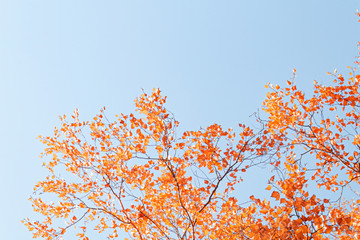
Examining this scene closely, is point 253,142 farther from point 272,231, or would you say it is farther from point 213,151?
point 272,231

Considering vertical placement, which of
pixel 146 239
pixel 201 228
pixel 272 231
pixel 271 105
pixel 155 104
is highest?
pixel 271 105

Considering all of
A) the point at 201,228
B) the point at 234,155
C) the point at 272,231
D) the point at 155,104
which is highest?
the point at 155,104

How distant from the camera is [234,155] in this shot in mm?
7840

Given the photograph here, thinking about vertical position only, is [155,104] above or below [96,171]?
above

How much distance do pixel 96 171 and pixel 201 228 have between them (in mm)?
3616

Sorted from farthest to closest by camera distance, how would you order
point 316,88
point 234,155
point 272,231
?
point 316,88 → point 234,155 → point 272,231

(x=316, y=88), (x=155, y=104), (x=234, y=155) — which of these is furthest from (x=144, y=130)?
(x=316, y=88)


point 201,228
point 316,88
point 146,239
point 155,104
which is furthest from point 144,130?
point 316,88

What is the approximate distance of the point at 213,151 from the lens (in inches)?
313

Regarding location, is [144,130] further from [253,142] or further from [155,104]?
[253,142]

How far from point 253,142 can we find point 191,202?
249 centimetres

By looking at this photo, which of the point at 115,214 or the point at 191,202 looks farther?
the point at 191,202

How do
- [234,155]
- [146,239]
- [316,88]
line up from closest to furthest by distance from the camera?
[234,155]
[146,239]
[316,88]

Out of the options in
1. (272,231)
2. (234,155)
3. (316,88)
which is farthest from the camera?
(316,88)
